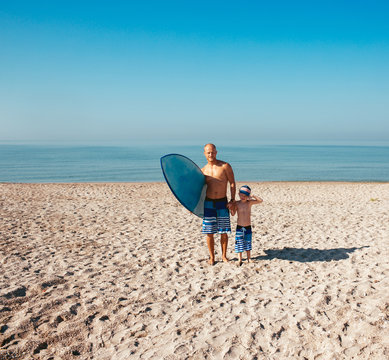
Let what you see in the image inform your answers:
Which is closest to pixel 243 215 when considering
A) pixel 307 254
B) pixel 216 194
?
pixel 216 194

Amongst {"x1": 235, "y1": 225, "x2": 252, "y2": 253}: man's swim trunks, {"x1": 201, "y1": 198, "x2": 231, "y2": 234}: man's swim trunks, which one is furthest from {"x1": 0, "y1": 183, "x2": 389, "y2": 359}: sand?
{"x1": 201, "y1": 198, "x2": 231, "y2": 234}: man's swim trunks

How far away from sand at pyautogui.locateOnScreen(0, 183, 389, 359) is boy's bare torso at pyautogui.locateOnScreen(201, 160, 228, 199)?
1.29 metres

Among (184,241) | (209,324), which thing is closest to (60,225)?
(184,241)

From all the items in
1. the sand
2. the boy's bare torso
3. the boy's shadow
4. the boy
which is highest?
the boy's bare torso

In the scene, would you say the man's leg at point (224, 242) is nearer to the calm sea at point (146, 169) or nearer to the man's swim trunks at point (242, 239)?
the man's swim trunks at point (242, 239)

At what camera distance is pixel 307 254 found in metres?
6.47

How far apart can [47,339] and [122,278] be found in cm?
182

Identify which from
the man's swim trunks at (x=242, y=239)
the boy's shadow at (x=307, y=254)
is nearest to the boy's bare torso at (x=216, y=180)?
the man's swim trunks at (x=242, y=239)

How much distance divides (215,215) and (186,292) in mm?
1390

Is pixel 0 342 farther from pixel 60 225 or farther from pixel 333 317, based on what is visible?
pixel 60 225

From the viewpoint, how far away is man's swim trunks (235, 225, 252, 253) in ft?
18.6

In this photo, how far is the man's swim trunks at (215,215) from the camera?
18.2ft

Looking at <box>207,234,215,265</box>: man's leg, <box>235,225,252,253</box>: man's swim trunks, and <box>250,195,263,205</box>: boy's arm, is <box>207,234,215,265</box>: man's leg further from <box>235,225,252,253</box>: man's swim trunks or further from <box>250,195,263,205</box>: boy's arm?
<box>250,195,263,205</box>: boy's arm

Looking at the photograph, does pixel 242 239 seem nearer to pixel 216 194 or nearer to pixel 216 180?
pixel 216 194
